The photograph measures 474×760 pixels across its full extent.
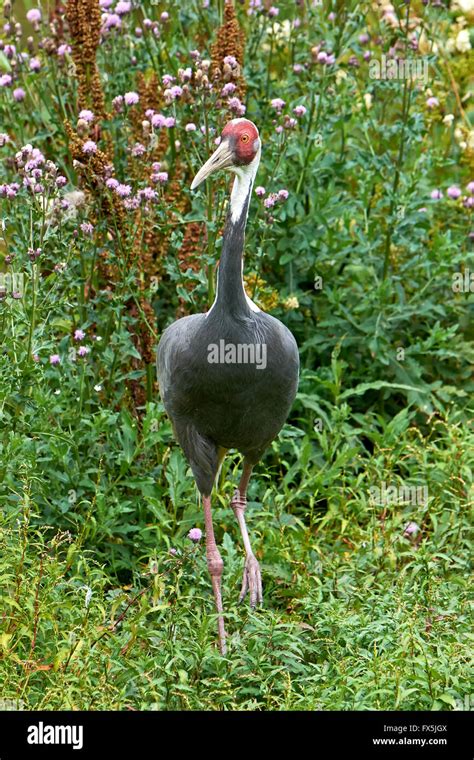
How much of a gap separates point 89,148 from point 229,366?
4.40 ft

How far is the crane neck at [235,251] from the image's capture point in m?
4.28

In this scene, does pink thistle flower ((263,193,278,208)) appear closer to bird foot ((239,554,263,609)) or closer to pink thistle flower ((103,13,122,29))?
pink thistle flower ((103,13,122,29))

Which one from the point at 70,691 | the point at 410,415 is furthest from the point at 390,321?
the point at 70,691

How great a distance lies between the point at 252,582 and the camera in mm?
4781

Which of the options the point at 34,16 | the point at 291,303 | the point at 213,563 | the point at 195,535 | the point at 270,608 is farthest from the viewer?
the point at 34,16

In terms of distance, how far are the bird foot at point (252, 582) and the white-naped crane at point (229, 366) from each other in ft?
0.51

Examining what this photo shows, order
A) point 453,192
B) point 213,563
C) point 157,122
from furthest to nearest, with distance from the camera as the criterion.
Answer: point 453,192 < point 157,122 < point 213,563

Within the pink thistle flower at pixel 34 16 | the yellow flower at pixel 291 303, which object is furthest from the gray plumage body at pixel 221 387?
the pink thistle flower at pixel 34 16

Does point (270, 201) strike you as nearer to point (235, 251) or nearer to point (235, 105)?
point (235, 105)

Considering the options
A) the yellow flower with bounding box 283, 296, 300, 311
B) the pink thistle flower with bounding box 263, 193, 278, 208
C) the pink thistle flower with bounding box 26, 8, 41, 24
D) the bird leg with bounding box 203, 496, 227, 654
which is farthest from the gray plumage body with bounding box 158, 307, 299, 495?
the pink thistle flower with bounding box 26, 8, 41, 24

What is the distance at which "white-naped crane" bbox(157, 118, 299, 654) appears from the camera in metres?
4.29

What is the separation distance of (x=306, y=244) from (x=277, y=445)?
3.63ft

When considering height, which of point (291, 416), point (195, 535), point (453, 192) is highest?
point (453, 192)

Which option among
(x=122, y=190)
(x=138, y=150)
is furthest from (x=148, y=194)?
(x=138, y=150)
